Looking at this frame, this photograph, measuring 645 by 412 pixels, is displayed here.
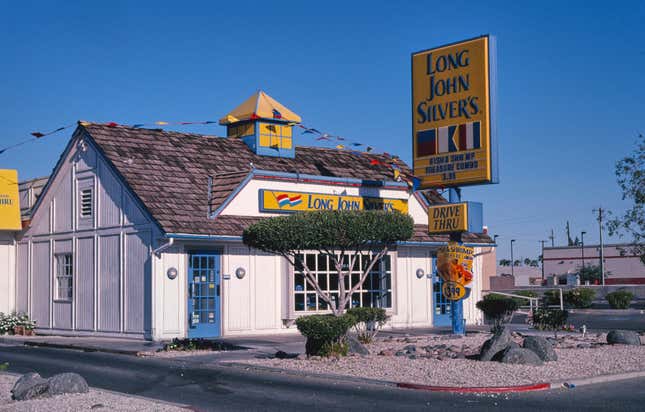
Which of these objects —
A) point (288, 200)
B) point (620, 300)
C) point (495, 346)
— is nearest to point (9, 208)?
point (288, 200)

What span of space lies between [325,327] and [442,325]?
1328 centimetres

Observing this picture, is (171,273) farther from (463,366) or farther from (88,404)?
(88,404)

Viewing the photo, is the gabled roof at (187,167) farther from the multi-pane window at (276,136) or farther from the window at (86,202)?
the window at (86,202)

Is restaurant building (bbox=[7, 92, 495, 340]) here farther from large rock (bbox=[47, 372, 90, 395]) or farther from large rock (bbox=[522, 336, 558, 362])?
large rock (bbox=[47, 372, 90, 395])

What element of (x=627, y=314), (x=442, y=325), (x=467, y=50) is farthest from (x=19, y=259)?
(x=627, y=314)

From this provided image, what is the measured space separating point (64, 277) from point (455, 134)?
1364 cm

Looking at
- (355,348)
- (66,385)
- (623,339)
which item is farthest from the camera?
(623,339)

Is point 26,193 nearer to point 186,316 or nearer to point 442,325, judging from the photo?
point 186,316

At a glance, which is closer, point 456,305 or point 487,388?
point 487,388

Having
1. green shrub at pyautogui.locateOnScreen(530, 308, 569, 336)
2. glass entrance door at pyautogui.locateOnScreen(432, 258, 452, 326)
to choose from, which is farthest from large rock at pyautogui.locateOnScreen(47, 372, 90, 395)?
glass entrance door at pyautogui.locateOnScreen(432, 258, 452, 326)

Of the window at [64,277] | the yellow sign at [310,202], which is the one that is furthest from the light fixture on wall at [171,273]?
the window at [64,277]

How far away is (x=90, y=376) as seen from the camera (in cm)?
1630

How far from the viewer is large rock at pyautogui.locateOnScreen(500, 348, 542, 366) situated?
16.7 m

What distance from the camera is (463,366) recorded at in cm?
1658
